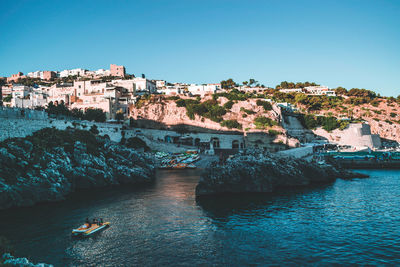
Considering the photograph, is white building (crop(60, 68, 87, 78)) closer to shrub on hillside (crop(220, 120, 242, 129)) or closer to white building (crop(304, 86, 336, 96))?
shrub on hillside (crop(220, 120, 242, 129))

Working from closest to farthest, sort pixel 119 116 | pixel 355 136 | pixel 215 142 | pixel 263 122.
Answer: pixel 215 142, pixel 263 122, pixel 119 116, pixel 355 136

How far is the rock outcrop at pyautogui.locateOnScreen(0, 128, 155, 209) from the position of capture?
26250 millimetres

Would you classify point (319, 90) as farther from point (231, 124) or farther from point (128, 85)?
point (128, 85)

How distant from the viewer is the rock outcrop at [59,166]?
86.1ft

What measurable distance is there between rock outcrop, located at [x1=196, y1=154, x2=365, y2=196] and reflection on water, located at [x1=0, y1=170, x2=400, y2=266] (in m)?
1.71

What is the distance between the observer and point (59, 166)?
3100 cm

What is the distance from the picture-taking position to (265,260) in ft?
49.2

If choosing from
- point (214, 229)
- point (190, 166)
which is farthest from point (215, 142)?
point (214, 229)

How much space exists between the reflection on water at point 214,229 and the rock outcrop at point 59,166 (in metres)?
2.15

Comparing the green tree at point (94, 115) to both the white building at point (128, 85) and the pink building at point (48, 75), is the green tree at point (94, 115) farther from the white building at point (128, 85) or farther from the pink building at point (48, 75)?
the pink building at point (48, 75)

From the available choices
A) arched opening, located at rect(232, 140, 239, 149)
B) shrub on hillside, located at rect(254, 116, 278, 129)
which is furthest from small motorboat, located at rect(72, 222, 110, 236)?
shrub on hillside, located at rect(254, 116, 278, 129)

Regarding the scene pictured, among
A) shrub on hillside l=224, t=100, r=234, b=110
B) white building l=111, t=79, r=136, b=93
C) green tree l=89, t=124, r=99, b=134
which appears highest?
white building l=111, t=79, r=136, b=93

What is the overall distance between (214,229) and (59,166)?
68.8 feet

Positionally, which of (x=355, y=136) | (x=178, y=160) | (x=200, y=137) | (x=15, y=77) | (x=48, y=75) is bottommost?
(x=178, y=160)
